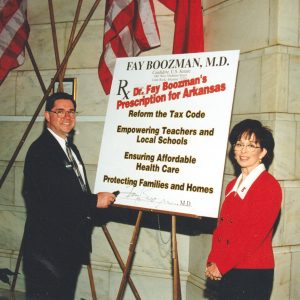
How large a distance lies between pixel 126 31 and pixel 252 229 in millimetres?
2589

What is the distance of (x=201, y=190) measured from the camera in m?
3.32

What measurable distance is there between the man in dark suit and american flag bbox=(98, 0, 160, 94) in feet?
3.32

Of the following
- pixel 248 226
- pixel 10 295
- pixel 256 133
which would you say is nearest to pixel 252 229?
pixel 248 226

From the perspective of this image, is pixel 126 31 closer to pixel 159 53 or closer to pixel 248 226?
pixel 159 53

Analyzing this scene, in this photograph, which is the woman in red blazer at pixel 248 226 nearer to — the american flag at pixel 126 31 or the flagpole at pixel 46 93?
the american flag at pixel 126 31

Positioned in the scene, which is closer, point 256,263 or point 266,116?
point 256,263

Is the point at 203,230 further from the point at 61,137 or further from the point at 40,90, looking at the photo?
the point at 40,90

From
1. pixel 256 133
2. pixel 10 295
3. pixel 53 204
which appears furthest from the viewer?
pixel 10 295

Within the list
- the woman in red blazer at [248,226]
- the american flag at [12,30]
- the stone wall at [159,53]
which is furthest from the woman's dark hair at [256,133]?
the american flag at [12,30]

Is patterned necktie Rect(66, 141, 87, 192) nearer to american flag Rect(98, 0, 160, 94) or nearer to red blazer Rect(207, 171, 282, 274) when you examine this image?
american flag Rect(98, 0, 160, 94)

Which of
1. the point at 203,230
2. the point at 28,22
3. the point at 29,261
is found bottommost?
the point at 29,261

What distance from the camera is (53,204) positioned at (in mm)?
3506

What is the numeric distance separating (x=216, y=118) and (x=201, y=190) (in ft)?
1.80

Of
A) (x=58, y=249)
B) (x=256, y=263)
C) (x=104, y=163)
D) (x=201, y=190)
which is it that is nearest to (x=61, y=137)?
(x=104, y=163)
